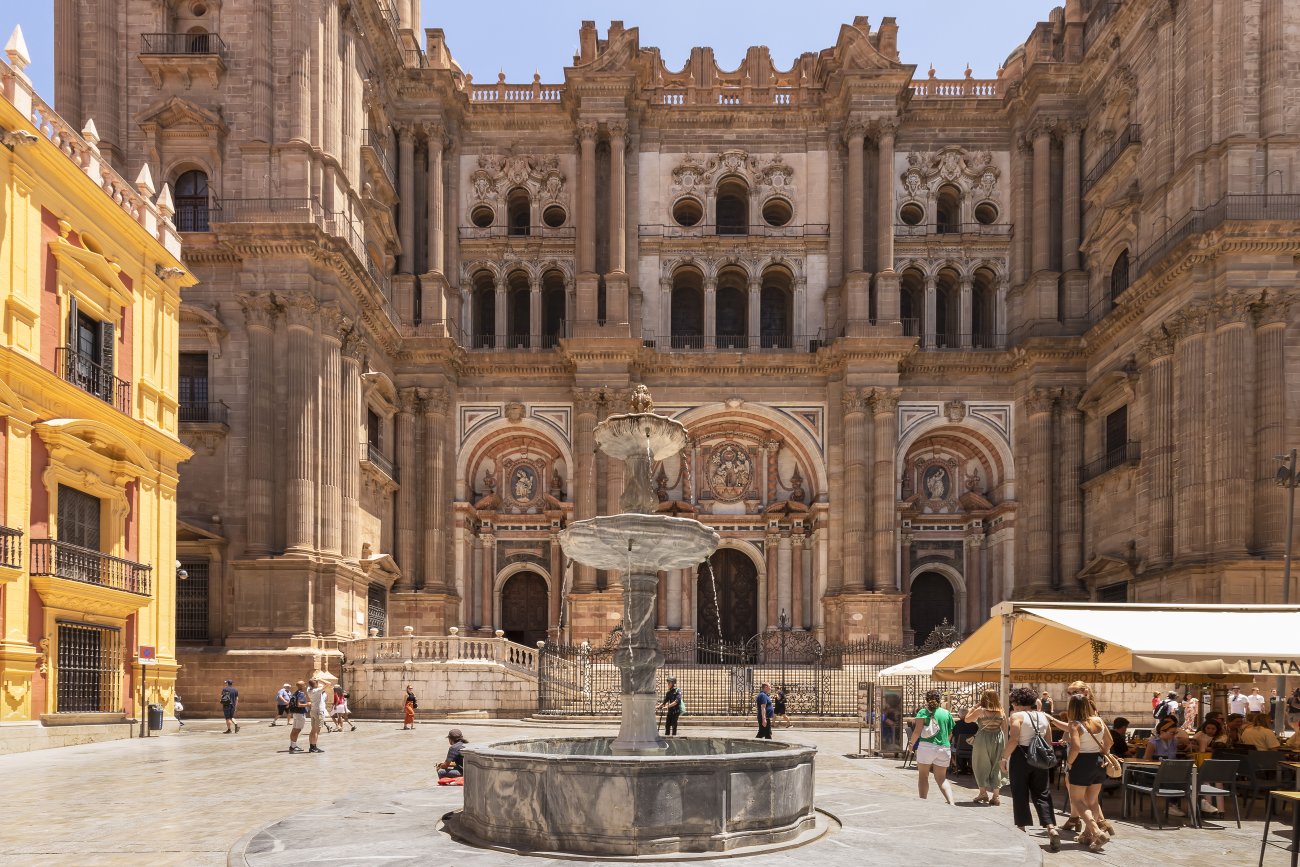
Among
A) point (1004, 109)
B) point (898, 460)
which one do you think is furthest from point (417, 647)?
point (1004, 109)

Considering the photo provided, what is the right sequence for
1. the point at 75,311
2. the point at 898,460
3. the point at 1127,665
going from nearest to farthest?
1. the point at 1127,665
2. the point at 75,311
3. the point at 898,460

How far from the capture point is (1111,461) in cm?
3538

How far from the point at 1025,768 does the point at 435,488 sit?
29.3 meters

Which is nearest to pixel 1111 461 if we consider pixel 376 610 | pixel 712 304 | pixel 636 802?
pixel 712 304

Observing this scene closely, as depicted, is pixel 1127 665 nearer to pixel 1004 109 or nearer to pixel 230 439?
pixel 230 439

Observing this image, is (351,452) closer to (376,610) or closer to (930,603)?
(376,610)

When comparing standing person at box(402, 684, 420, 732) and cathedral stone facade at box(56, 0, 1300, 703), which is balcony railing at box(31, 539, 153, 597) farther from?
standing person at box(402, 684, 420, 732)

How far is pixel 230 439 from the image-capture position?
29.3 m

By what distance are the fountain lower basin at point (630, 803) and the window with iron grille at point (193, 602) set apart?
69.5ft

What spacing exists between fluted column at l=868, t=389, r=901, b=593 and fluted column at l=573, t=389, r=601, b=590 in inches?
368

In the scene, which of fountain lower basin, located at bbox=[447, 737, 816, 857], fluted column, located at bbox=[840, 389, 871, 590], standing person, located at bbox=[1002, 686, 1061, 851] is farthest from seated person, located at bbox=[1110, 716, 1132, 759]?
fluted column, located at bbox=[840, 389, 871, 590]

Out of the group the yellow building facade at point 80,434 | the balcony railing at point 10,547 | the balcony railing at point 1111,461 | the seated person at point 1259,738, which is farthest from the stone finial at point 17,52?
the balcony railing at point 1111,461

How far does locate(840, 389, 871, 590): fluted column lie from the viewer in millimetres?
37844

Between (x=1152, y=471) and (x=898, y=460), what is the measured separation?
32.4ft
